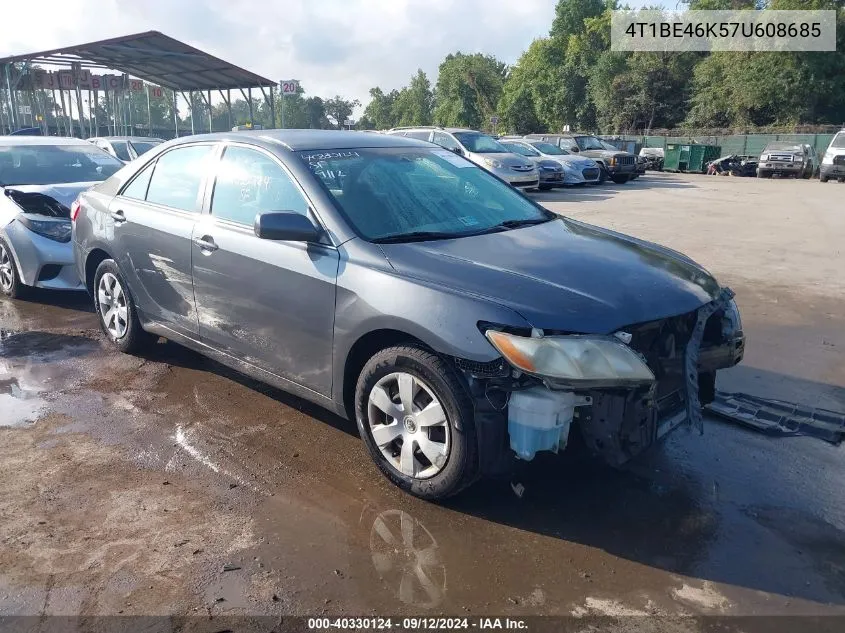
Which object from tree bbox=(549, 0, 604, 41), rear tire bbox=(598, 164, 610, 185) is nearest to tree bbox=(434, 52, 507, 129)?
tree bbox=(549, 0, 604, 41)

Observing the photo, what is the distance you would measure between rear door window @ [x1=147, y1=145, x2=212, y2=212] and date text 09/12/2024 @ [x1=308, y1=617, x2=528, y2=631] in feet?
9.20

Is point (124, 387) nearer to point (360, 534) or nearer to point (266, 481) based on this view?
point (266, 481)

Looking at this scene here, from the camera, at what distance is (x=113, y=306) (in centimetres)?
538

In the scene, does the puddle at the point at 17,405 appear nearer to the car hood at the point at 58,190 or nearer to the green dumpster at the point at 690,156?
the car hood at the point at 58,190

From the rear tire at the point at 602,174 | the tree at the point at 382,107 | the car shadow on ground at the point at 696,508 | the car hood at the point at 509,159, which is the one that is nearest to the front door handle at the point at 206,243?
the car shadow on ground at the point at 696,508

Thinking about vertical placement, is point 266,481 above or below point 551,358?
below

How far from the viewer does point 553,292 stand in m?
3.13

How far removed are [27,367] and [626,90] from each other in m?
52.1

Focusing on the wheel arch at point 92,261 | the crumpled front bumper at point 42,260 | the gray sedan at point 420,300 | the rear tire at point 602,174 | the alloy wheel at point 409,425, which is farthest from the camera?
the rear tire at point 602,174

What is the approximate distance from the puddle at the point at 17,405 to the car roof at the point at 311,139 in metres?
2.01

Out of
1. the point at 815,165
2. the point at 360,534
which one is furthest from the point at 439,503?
the point at 815,165

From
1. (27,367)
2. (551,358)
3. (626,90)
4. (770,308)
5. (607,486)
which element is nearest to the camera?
(551,358)

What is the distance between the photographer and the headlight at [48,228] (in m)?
6.77

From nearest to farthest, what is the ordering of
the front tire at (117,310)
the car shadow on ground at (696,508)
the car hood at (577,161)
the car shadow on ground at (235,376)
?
the car shadow on ground at (696,508), the car shadow on ground at (235,376), the front tire at (117,310), the car hood at (577,161)
